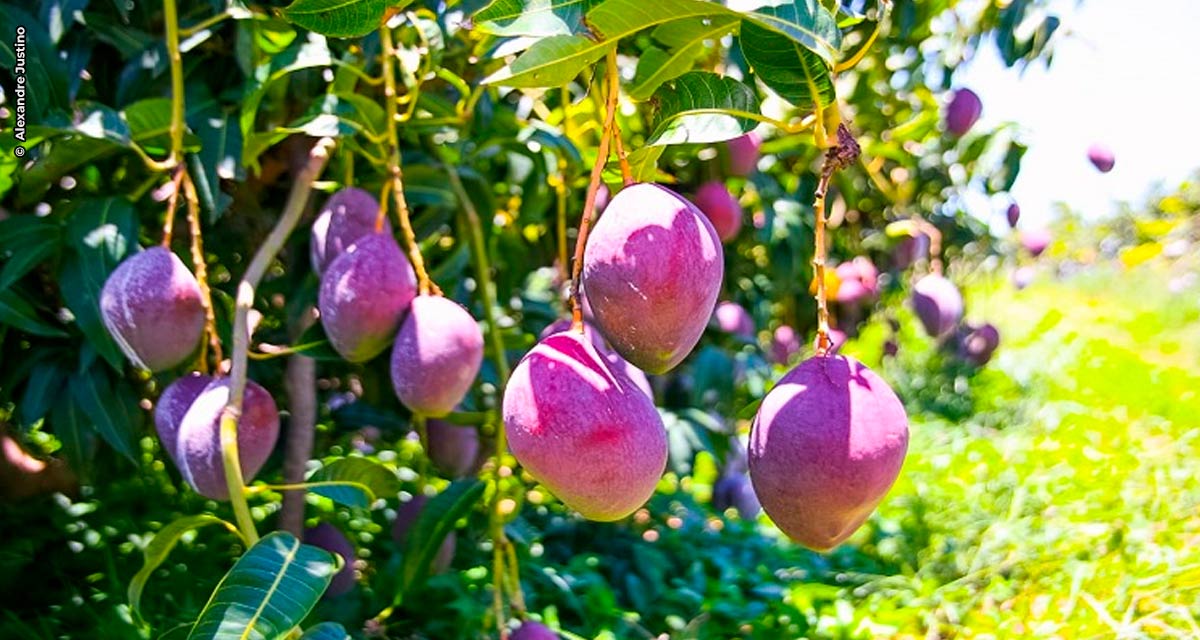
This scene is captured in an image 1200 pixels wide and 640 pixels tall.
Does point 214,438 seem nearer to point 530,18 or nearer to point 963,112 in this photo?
point 530,18

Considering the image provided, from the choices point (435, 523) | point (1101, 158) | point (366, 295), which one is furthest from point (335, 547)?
point (1101, 158)

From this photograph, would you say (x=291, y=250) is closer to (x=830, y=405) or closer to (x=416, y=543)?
(x=416, y=543)

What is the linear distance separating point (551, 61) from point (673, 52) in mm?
91

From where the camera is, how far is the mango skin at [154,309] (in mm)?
784

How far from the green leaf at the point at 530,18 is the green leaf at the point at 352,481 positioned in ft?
1.41

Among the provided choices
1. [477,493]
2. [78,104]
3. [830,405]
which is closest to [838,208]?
[477,493]

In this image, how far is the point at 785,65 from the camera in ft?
1.59


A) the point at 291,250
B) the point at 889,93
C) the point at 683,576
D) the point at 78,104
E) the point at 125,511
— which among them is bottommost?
the point at 683,576

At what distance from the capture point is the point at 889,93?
1.95 m

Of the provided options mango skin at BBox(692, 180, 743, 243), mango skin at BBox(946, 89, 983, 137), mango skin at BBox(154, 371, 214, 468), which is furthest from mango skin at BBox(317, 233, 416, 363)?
mango skin at BBox(946, 89, 983, 137)

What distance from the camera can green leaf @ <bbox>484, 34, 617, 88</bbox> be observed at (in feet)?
1.48

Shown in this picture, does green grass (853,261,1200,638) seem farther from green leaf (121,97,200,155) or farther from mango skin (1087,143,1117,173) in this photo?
green leaf (121,97,200,155)

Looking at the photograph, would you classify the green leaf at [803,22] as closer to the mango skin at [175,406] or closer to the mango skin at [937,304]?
the mango skin at [175,406]

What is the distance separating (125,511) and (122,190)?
74 cm
